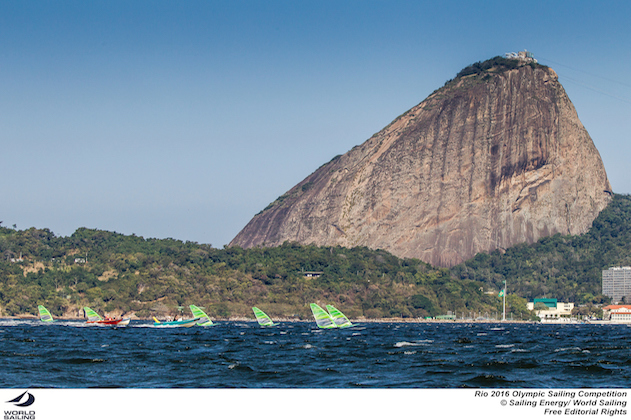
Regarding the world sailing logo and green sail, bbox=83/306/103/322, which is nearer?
the world sailing logo

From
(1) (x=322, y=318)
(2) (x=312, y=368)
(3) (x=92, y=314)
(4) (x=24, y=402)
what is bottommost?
(2) (x=312, y=368)

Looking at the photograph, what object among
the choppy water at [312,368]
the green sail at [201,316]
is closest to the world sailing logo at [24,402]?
the choppy water at [312,368]

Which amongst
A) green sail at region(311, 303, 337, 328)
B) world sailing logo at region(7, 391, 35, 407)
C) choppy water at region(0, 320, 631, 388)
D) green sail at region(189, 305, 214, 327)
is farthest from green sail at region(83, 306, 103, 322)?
world sailing logo at region(7, 391, 35, 407)

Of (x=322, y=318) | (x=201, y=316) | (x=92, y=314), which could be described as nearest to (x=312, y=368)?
(x=322, y=318)

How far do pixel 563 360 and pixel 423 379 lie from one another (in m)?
17.0

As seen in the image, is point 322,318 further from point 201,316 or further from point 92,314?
point 92,314

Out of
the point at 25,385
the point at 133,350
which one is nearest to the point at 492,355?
the point at 133,350

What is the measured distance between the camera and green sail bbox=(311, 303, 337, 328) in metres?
116

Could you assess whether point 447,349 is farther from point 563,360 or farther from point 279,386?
point 279,386

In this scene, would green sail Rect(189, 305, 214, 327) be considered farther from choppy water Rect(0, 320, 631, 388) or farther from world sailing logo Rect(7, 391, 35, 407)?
world sailing logo Rect(7, 391, 35, 407)

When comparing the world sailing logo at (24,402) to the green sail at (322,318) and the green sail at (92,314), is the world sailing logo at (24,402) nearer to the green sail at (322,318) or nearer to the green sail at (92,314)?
the green sail at (322,318)

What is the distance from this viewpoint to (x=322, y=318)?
117 m

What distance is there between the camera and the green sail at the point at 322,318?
116375mm

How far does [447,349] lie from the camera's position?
66.7 m
